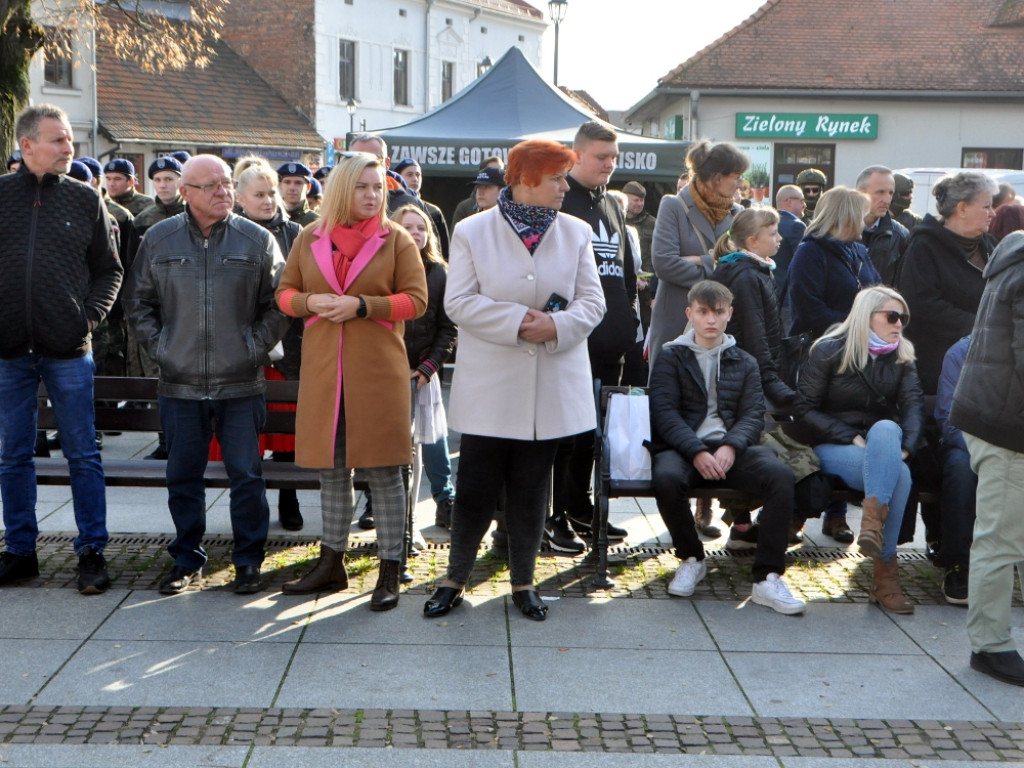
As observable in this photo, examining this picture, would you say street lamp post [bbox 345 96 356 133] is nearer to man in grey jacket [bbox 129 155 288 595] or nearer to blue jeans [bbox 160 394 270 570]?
man in grey jacket [bbox 129 155 288 595]

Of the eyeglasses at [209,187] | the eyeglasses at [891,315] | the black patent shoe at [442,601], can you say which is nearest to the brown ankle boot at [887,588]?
the eyeglasses at [891,315]

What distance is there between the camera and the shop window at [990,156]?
2944 centimetres

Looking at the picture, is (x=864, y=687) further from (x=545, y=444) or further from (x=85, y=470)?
(x=85, y=470)

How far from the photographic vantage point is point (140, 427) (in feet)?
21.1

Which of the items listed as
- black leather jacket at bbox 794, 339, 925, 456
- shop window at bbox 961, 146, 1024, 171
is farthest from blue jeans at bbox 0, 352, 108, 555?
shop window at bbox 961, 146, 1024, 171

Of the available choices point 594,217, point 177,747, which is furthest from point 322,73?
point 177,747

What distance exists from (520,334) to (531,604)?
4.00 feet

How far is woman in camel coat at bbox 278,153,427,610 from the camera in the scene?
212 inches

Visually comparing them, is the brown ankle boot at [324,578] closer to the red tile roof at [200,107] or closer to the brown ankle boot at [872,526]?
the brown ankle boot at [872,526]

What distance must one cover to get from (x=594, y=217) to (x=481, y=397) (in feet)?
4.87

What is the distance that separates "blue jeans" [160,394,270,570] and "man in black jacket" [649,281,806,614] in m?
1.91

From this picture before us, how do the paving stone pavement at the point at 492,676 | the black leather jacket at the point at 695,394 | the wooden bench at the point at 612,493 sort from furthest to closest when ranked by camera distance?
the black leather jacket at the point at 695,394 → the wooden bench at the point at 612,493 → the paving stone pavement at the point at 492,676

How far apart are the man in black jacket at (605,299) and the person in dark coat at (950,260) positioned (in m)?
1.58

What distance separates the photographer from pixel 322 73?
131ft
